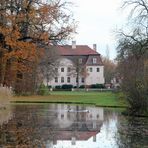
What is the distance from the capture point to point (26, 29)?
127 feet

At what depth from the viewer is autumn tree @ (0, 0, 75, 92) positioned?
35594mm

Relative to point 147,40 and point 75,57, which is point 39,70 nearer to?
point 147,40

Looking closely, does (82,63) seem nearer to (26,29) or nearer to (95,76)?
(95,76)

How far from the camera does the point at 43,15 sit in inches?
1431

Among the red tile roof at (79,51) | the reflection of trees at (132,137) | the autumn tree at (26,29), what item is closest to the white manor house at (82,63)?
the red tile roof at (79,51)

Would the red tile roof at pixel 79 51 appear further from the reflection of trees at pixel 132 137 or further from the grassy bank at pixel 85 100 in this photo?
the reflection of trees at pixel 132 137

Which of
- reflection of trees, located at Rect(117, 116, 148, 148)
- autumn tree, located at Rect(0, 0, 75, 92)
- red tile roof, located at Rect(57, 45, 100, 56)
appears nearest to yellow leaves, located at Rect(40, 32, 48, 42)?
autumn tree, located at Rect(0, 0, 75, 92)

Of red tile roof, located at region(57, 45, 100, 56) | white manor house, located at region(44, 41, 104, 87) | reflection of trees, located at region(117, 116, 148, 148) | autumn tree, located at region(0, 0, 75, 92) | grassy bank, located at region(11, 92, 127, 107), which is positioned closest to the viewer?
reflection of trees, located at region(117, 116, 148, 148)

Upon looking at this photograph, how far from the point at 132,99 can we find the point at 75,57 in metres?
91.7

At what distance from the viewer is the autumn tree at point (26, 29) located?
35.6 m

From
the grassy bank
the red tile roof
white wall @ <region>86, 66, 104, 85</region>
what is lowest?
the grassy bank

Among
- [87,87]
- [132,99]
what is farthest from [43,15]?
[87,87]

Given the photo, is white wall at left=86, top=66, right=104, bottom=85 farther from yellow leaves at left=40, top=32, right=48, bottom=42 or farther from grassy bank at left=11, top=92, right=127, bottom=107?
yellow leaves at left=40, top=32, right=48, bottom=42

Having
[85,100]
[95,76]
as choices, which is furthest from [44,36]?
[95,76]
